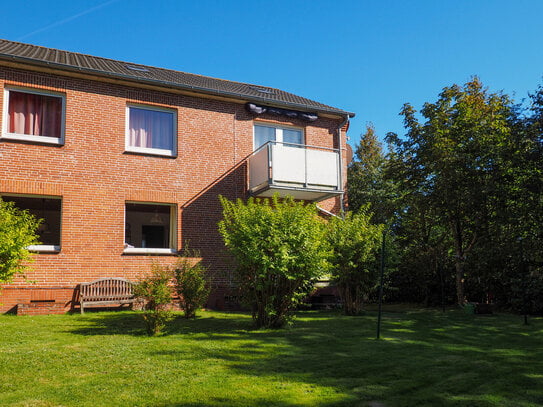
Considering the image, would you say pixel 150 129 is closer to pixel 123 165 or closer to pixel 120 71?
pixel 123 165

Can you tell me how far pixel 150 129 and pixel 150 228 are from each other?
10.0 feet

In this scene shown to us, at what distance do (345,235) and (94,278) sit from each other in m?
6.86

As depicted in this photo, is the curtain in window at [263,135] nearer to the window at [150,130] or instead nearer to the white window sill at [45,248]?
the window at [150,130]

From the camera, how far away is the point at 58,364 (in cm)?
623

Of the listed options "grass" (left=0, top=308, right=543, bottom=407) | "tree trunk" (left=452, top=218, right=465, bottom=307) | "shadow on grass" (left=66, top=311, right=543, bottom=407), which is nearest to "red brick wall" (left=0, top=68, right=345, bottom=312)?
"shadow on grass" (left=66, top=311, right=543, bottom=407)

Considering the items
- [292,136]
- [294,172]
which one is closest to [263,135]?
[292,136]

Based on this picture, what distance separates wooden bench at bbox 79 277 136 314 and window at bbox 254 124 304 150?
6.42m

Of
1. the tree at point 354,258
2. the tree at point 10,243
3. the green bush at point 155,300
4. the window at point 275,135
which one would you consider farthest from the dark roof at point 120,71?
the green bush at point 155,300

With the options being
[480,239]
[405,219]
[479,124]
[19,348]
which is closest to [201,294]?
[19,348]

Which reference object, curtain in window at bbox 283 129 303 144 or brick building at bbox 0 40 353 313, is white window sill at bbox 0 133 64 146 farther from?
curtain in window at bbox 283 129 303 144

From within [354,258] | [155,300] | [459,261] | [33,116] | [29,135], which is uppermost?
[33,116]

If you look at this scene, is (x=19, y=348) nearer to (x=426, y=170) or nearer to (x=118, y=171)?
(x=118, y=171)

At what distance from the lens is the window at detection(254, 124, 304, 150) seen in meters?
16.8

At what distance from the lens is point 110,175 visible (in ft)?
45.9
